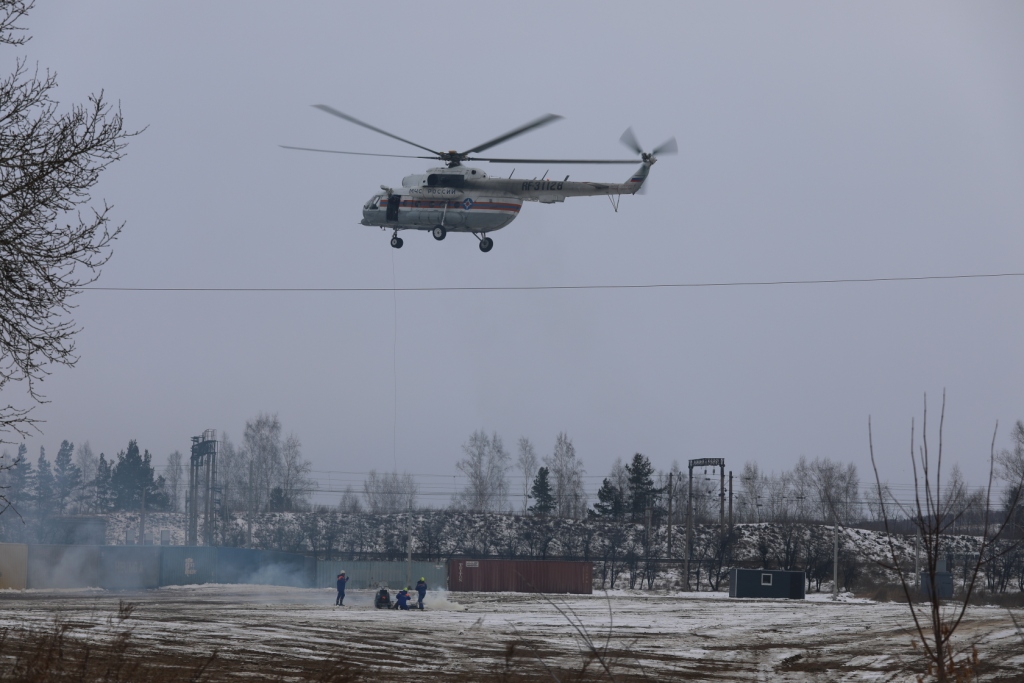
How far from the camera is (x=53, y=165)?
34.7 ft

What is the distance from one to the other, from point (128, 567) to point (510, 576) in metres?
21.2

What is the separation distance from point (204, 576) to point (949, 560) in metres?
52.2

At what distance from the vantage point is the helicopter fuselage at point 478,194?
1113 inches

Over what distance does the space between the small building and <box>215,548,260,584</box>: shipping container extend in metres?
29.3

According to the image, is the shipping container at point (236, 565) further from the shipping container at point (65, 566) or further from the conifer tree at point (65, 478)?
the conifer tree at point (65, 478)

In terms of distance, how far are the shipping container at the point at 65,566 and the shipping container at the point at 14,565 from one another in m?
0.73

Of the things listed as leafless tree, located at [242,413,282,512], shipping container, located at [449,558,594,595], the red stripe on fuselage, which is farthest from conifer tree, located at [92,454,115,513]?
the red stripe on fuselage

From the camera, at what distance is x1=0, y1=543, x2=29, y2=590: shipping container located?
50.8 metres

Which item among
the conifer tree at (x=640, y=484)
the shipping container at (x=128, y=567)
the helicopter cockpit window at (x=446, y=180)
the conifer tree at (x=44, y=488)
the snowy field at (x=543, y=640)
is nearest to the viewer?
the snowy field at (x=543, y=640)

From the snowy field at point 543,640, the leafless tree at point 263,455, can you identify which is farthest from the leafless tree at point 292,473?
the snowy field at point 543,640

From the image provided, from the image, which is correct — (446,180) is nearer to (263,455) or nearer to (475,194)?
(475,194)

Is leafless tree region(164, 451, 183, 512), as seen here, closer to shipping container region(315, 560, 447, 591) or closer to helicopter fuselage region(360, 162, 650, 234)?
shipping container region(315, 560, 447, 591)

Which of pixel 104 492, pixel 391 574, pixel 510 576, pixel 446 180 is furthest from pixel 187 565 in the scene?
pixel 104 492

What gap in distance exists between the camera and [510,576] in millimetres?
55688
